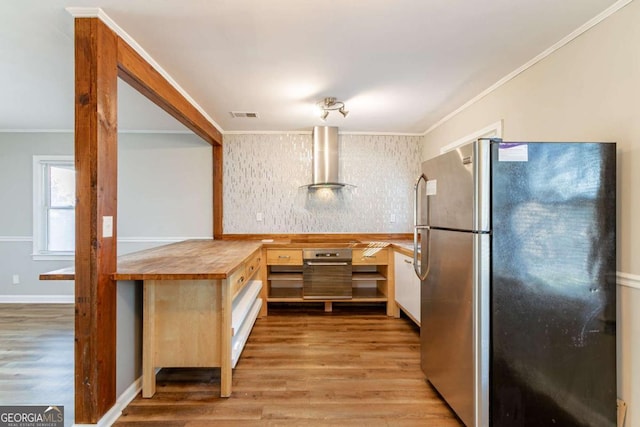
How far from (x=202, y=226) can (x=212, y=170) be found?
0.76 meters

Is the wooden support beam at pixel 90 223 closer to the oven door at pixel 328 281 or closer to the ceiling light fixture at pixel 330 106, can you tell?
the ceiling light fixture at pixel 330 106

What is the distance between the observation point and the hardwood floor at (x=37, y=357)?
1893 millimetres

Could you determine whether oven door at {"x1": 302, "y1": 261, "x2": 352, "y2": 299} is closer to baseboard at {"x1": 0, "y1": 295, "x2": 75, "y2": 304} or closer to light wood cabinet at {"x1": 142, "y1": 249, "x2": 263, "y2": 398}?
light wood cabinet at {"x1": 142, "y1": 249, "x2": 263, "y2": 398}

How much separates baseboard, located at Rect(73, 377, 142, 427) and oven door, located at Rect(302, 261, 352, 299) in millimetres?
1851

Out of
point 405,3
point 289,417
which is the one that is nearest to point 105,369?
point 289,417

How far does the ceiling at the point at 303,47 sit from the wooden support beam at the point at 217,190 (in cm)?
91

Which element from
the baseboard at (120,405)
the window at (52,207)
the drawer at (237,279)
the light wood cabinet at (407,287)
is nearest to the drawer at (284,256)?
the drawer at (237,279)

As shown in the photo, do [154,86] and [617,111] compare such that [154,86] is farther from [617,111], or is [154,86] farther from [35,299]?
[35,299]

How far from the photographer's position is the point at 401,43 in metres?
1.89

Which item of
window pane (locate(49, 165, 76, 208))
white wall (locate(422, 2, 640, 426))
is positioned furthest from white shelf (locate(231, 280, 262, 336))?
window pane (locate(49, 165, 76, 208))

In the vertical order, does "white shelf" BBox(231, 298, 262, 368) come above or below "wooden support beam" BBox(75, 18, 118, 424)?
below

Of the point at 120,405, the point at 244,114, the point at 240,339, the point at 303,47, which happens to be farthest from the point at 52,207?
the point at 303,47

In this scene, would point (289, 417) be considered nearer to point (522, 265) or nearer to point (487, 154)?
point (522, 265)

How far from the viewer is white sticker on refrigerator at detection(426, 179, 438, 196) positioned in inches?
73.4
